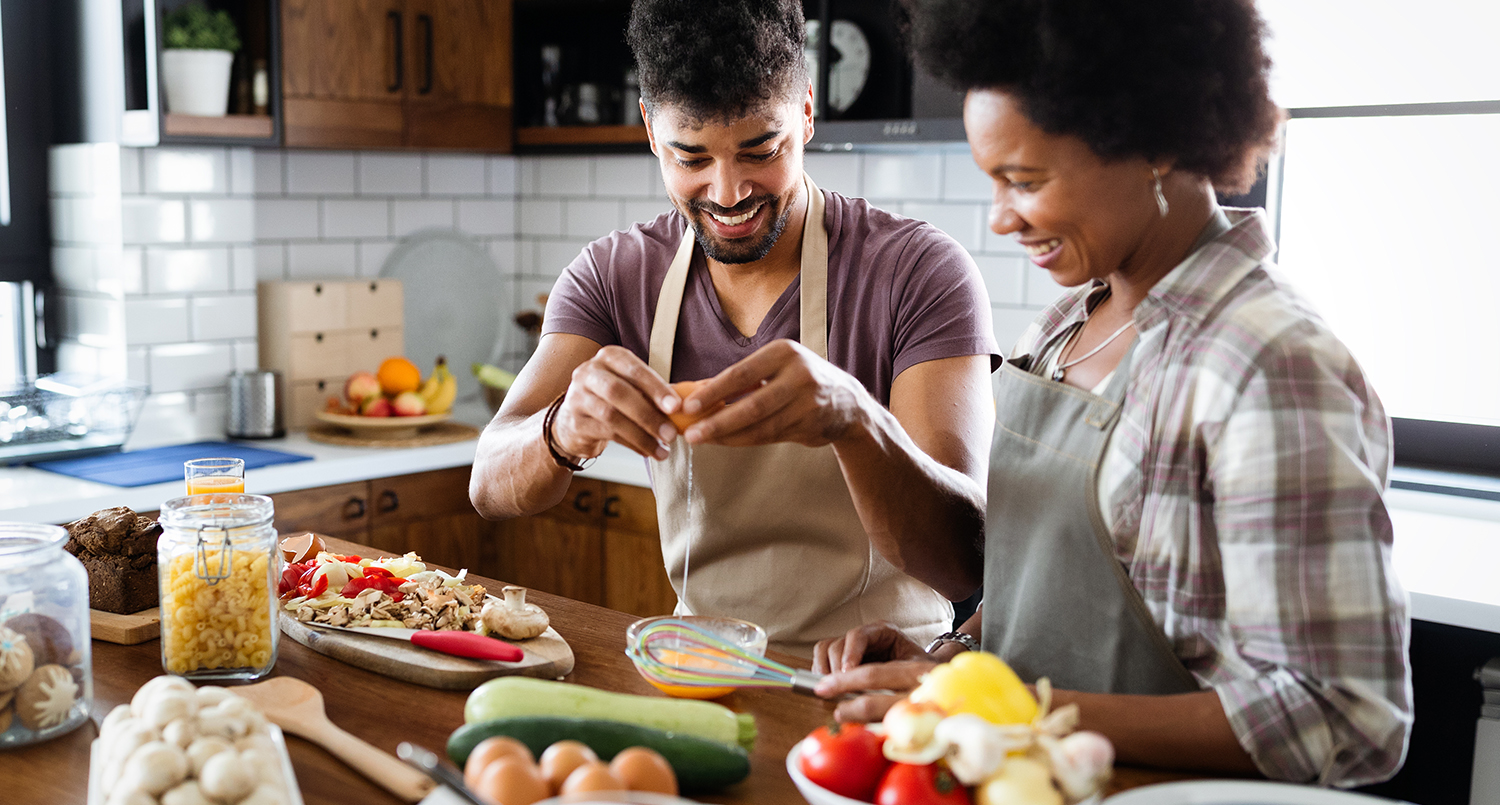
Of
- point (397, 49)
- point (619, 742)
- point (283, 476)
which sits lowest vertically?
point (283, 476)

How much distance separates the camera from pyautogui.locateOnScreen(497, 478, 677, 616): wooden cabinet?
320 cm

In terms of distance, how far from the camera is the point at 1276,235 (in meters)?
2.87

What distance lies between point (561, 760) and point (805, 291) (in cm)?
102

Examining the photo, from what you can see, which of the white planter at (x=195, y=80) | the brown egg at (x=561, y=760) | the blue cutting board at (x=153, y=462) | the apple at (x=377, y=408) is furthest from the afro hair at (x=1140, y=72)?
the apple at (x=377, y=408)

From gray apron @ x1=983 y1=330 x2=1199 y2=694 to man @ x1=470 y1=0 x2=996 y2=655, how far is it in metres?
0.15

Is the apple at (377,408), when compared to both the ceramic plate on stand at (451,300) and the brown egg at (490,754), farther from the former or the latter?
the brown egg at (490,754)

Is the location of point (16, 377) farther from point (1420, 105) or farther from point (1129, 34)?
point (1420, 105)

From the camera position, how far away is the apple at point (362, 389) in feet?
11.3

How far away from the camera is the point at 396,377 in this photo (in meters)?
3.49

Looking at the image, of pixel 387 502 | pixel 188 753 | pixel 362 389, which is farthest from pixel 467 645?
pixel 362 389

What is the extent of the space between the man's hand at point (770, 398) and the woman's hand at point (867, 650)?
25 cm

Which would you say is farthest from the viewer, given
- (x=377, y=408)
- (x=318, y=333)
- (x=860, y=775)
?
(x=318, y=333)

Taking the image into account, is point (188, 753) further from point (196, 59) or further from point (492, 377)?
point (492, 377)

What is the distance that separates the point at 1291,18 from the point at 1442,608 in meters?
1.44
